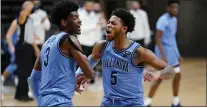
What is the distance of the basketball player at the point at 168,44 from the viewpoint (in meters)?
7.49

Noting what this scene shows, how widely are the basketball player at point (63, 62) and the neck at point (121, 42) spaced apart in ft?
1.69

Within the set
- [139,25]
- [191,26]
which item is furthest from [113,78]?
[191,26]

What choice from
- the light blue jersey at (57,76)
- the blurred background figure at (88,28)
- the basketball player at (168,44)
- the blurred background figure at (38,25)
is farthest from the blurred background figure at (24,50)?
the light blue jersey at (57,76)

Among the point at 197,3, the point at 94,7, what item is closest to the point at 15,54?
the point at 94,7

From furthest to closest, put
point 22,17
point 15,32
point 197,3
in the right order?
point 197,3 < point 15,32 < point 22,17

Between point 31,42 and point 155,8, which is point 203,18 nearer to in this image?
point 155,8

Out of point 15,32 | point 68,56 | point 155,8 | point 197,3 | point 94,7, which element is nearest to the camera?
point 68,56

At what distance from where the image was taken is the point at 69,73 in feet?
12.5

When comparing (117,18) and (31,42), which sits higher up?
(117,18)

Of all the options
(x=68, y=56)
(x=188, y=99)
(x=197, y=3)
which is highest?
(x=68, y=56)

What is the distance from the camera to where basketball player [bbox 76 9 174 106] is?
165 inches

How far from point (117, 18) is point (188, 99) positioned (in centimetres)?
427

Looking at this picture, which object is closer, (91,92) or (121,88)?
(121,88)

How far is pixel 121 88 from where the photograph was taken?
4.25 m
